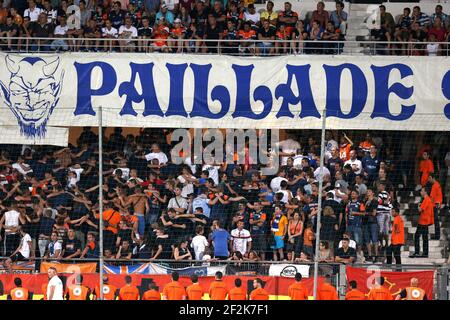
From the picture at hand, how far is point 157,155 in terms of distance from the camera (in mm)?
19891

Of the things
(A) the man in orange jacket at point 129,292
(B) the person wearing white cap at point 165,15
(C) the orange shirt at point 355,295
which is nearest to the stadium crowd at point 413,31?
(B) the person wearing white cap at point 165,15

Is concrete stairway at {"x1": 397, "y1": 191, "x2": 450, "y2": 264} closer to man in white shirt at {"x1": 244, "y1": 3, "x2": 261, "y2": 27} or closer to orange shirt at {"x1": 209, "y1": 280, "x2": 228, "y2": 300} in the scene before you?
orange shirt at {"x1": 209, "y1": 280, "x2": 228, "y2": 300}

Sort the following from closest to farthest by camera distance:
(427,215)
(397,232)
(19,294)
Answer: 1. (19,294)
2. (397,232)
3. (427,215)

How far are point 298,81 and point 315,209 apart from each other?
116 inches

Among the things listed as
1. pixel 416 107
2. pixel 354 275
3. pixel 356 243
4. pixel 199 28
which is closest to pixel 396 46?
pixel 416 107

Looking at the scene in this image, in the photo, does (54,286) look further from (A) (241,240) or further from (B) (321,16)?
(B) (321,16)

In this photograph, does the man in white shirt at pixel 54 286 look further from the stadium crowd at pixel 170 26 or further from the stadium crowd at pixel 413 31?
the stadium crowd at pixel 413 31

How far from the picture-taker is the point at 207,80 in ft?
64.8

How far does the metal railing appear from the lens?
65.3ft

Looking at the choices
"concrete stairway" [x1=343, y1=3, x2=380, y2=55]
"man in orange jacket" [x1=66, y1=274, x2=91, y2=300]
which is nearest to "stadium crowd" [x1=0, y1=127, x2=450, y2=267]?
"man in orange jacket" [x1=66, y1=274, x2=91, y2=300]

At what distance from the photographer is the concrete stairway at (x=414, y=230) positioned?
1797 cm

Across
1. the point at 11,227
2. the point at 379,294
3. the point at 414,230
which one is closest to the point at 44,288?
the point at 11,227
